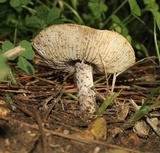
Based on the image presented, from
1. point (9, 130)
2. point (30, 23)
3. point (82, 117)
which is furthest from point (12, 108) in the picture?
point (30, 23)

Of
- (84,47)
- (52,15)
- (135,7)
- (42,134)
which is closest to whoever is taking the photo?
(42,134)

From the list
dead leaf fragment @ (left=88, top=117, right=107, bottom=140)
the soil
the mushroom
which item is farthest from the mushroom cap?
dead leaf fragment @ (left=88, top=117, right=107, bottom=140)

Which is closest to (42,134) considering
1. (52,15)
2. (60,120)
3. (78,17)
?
(60,120)

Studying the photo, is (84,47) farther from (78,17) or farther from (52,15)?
(78,17)

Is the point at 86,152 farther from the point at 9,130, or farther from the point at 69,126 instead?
the point at 9,130

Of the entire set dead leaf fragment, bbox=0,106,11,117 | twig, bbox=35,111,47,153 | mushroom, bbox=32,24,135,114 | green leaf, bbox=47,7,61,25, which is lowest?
twig, bbox=35,111,47,153

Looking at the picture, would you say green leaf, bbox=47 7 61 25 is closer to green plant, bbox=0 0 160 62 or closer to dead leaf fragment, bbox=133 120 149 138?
Answer: green plant, bbox=0 0 160 62

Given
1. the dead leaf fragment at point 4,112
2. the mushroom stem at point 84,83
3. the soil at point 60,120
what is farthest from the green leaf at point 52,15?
the dead leaf fragment at point 4,112
